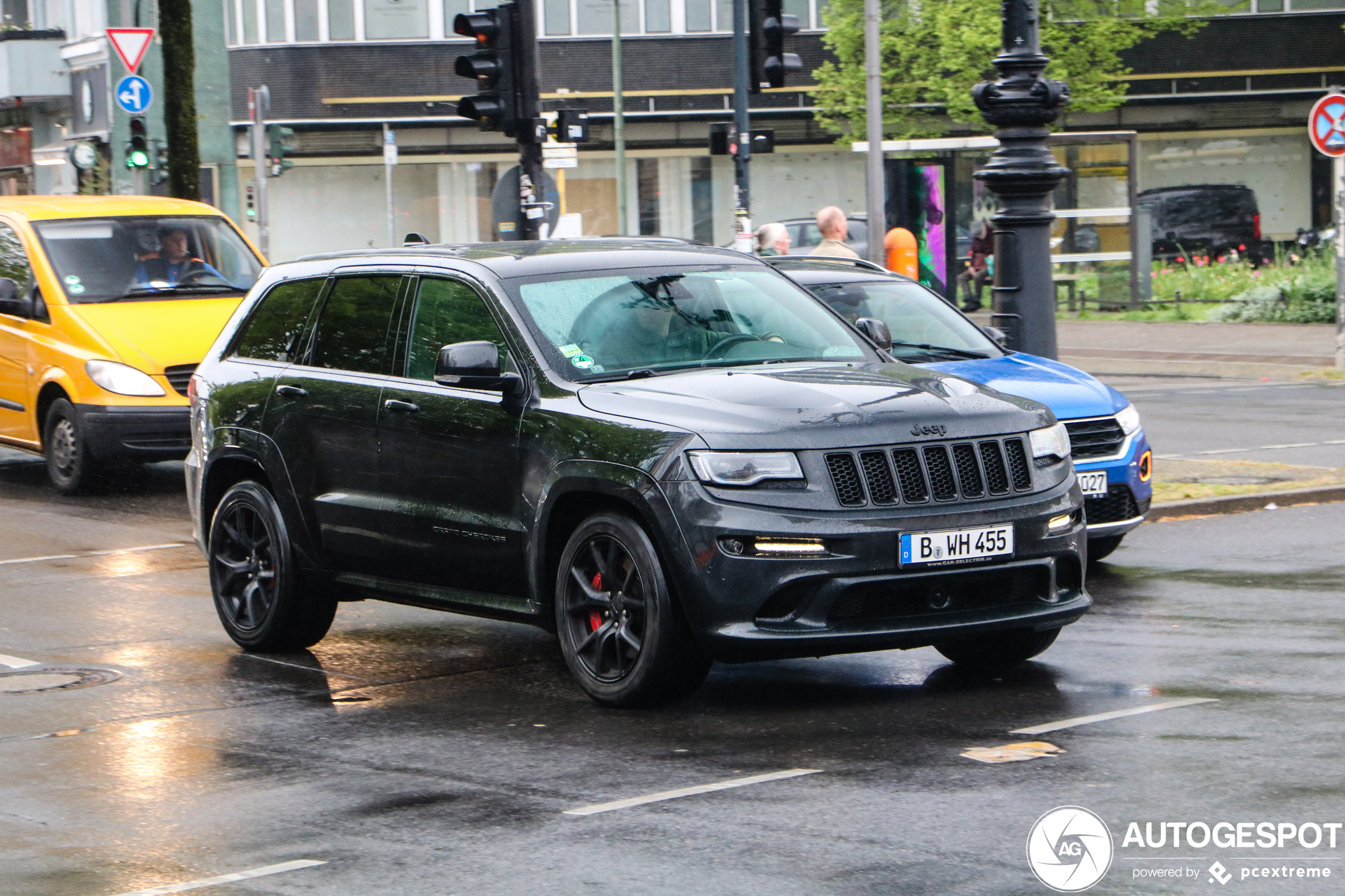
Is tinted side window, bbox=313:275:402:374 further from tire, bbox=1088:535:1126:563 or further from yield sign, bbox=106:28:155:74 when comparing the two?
yield sign, bbox=106:28:155:74

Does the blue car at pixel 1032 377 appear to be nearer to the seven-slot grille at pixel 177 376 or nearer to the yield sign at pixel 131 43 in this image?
the seven-slot grille at pixel 177 376

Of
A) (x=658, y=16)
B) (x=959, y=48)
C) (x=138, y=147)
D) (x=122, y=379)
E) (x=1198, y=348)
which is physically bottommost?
(x=1198, y=348)

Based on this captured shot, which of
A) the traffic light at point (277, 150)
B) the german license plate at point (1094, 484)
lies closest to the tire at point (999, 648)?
the german license plate at point (1094, 484)

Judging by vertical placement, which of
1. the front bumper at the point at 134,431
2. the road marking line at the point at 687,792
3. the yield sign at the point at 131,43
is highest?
the yield sign at the point at 131,43

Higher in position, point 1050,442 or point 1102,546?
point 1050,442

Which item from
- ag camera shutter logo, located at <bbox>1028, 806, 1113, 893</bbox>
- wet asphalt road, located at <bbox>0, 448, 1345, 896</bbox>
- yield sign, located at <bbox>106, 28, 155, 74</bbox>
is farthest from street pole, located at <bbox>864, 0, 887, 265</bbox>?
ag camera shutter logo, located at <bbox>1028, 806, 1113, 893</bbox>

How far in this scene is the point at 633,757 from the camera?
6.59 metres

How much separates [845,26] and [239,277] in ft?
94.9

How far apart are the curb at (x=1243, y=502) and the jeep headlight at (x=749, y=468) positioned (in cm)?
571

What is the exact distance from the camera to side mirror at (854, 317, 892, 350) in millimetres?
8648

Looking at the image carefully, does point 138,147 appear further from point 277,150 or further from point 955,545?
point 955,545

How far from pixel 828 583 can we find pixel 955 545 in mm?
486

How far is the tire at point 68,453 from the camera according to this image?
1457cm

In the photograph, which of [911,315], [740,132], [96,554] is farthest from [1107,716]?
[740,132]
